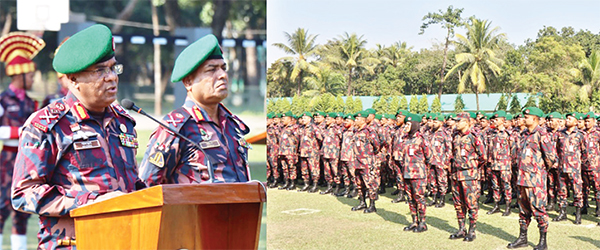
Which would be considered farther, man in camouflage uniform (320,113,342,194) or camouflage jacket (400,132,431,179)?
camouflage jacket (400,132,431,179)

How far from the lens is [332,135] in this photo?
647 cm

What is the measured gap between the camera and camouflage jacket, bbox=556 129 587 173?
6.50 m

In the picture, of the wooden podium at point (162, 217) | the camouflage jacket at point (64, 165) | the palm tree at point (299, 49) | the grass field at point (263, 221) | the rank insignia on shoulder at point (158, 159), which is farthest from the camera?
the grass field at point (263, 221)

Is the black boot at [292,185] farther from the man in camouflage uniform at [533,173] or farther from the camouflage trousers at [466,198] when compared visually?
the man in camouflage uniform at [533,173]

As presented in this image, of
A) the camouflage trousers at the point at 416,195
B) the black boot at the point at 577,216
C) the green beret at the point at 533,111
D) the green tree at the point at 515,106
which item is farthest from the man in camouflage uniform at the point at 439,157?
the black boot at the point at 577,216

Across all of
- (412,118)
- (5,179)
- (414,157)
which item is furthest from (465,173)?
(5,179)

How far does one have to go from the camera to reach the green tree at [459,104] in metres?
6.04

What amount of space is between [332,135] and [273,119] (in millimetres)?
653

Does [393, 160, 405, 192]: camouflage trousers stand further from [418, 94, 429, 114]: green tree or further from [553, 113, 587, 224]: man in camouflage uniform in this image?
[553, 113, 587, 224]: man in camouflage uniform

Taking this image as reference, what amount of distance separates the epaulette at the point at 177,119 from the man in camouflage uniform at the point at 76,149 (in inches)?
18.2

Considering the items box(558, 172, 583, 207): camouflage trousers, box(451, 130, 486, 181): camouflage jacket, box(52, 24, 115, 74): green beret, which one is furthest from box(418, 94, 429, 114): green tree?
box(52, 24, 115, 74): green beret

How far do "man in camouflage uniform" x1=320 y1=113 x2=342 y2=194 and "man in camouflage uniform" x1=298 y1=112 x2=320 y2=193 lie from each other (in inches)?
3.9

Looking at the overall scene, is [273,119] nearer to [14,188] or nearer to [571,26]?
[571,26]

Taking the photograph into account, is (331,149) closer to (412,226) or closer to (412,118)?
(412,118)
